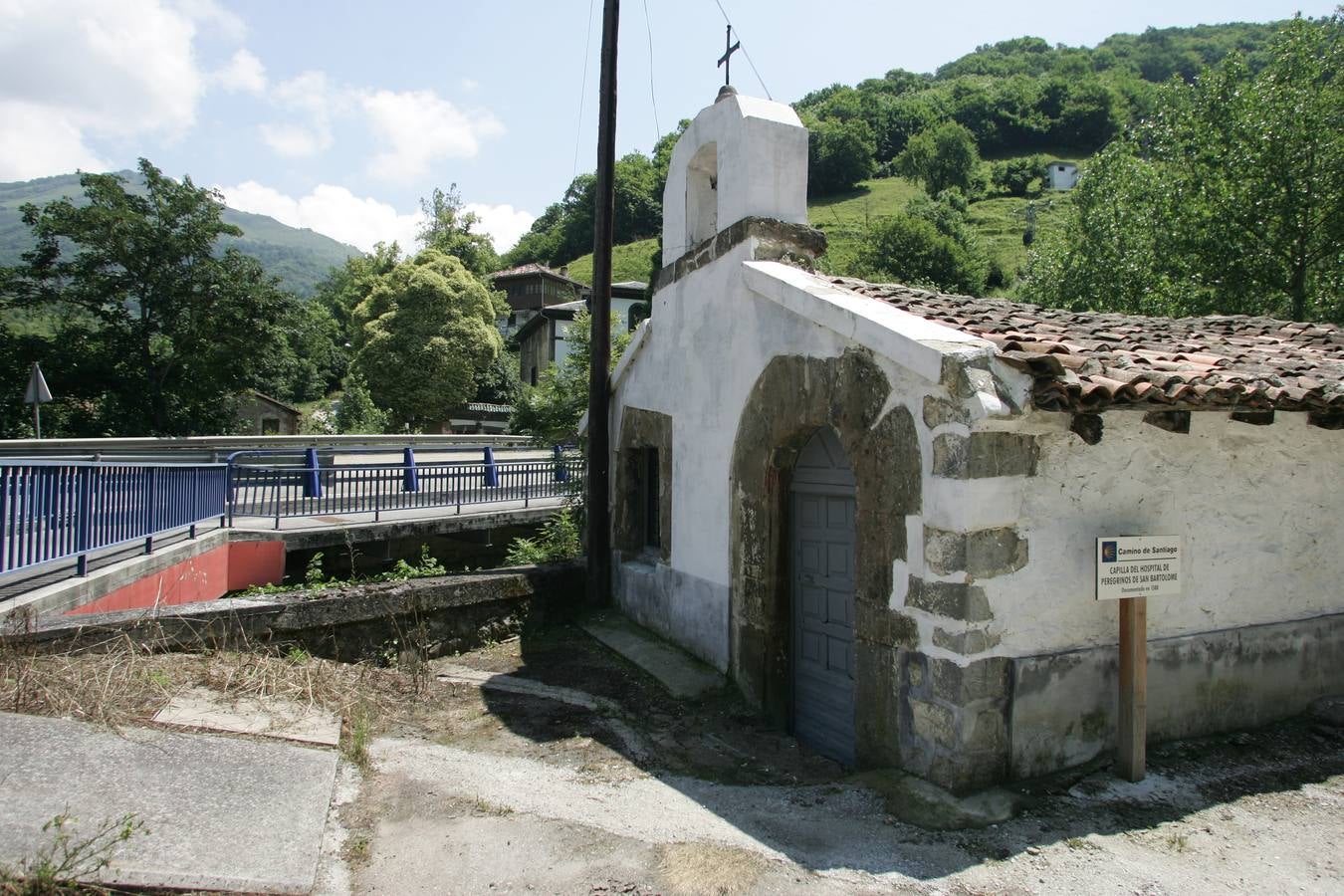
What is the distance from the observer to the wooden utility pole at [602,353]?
923 centimetres

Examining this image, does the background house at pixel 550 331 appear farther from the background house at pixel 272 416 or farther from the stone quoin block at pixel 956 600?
the stone quoin block at pixel 956 600

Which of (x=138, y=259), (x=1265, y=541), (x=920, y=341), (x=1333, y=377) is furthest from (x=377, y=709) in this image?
(x=138, y=259)

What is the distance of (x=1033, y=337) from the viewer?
4.41 metres

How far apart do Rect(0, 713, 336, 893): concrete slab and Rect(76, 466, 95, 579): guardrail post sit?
2961 millimetres

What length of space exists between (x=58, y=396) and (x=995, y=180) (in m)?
81.0

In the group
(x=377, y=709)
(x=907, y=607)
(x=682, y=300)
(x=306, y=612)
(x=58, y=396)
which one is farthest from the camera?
(x=58, y=396)

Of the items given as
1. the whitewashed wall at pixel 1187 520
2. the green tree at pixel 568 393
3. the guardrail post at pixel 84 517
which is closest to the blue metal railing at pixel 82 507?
the guardrail post at pixel 84 517

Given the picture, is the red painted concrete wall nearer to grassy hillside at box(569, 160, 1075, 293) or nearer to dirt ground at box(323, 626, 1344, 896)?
dirt ground at box(323, 626, 1344, 896)

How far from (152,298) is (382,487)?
15372mm

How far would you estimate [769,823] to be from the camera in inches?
157

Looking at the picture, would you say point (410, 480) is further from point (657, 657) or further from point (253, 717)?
point (253, 717)

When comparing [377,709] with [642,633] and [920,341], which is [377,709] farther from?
[920,341]

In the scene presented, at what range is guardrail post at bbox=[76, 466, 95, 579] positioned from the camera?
20.4 feet

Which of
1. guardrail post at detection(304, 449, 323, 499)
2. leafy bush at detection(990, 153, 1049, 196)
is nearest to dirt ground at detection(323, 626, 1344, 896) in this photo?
guardrail post at detection(304, 449, 323, 499)
